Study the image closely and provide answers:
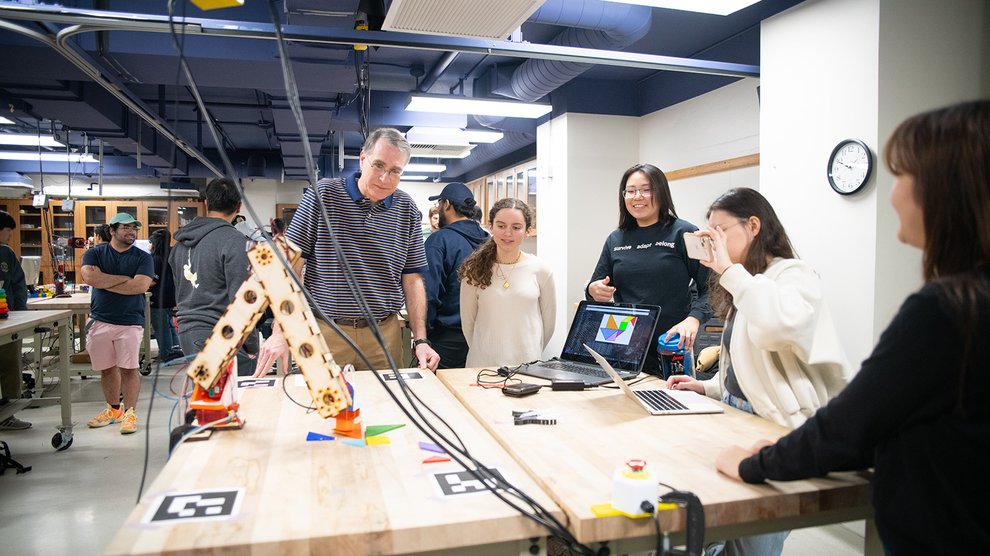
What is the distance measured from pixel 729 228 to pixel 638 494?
0.95 meters

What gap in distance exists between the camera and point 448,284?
10.4 ft

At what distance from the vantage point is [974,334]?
32.1 inches

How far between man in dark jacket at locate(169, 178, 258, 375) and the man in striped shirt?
0.80 metres

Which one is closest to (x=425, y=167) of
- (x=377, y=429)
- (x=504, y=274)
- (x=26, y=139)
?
(x=26, y=139)

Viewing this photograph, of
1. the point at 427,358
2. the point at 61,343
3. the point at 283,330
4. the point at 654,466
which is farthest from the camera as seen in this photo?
the point at 61,343

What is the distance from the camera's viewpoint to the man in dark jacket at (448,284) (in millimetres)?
3088

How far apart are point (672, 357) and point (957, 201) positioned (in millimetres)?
1732

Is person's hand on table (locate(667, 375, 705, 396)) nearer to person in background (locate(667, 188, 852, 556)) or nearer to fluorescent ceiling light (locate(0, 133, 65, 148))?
person in background (locate(667, 188, 852, 556))

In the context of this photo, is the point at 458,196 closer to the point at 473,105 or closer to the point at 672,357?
the point at 672,357

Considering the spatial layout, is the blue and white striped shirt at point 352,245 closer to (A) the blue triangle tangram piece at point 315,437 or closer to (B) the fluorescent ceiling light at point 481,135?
(A) the blue triangle tangram piece at point 315,437

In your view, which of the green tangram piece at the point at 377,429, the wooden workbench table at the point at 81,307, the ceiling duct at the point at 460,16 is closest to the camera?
the green tangram piece at the point at 377,429

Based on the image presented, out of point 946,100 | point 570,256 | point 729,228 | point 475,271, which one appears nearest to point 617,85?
point 570,256

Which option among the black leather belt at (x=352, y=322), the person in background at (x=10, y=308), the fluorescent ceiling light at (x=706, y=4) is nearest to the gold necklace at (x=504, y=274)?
the black leather belt at (x=352, y=322)

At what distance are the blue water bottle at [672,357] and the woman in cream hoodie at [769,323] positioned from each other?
19.9 inches
